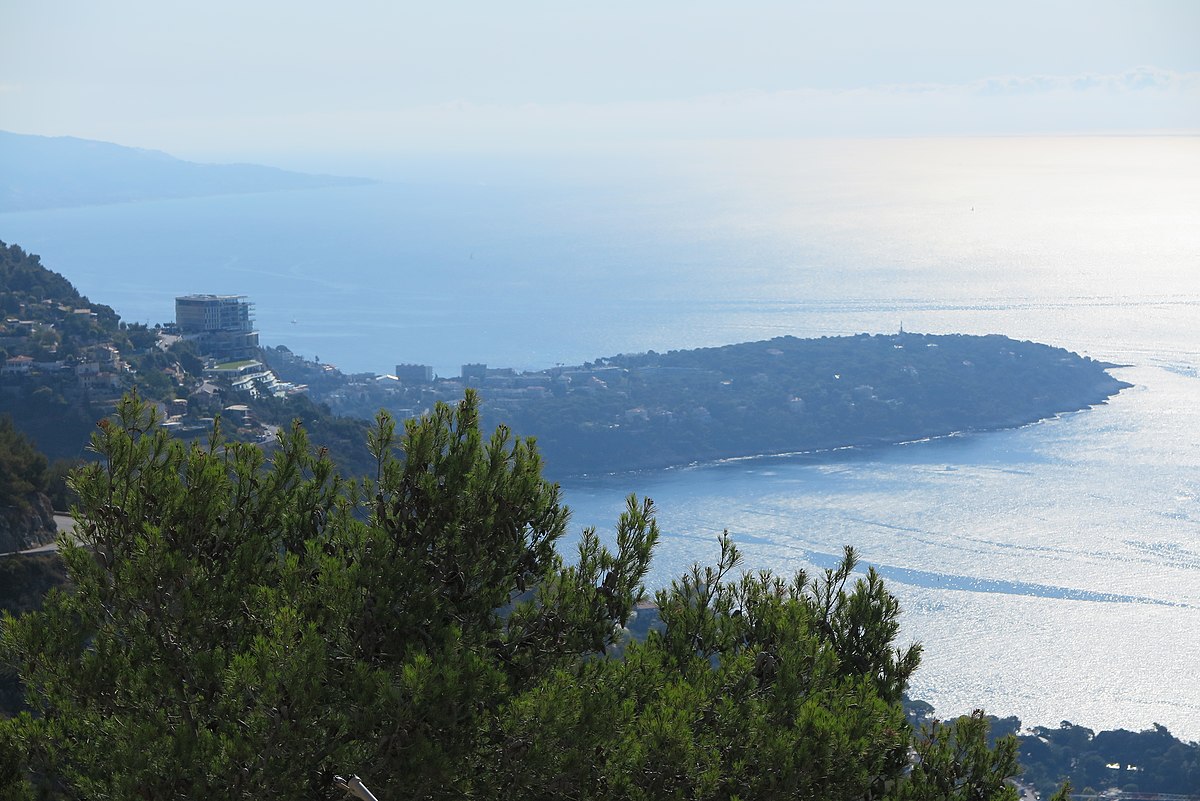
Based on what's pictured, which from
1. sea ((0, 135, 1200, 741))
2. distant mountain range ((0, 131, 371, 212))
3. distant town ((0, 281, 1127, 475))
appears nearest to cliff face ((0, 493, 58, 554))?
distant town ((0, 281, 1127, 475))

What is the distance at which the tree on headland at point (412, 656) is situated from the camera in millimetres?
2924

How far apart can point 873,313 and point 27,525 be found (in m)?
41.0

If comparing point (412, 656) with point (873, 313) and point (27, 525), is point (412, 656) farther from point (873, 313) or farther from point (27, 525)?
point (873, 313)

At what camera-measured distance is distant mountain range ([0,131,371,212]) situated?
87.6 metres

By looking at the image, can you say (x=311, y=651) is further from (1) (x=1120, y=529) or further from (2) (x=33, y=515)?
(1) (x=1120, y=529)

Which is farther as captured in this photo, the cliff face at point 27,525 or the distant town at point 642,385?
the distant town at point 642,385

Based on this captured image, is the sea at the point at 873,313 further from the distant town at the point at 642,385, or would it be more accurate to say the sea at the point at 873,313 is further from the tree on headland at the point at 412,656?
the tree on headland at the point at 412,656


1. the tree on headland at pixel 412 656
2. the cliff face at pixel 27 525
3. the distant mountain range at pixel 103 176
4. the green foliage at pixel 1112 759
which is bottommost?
the green foliage at pixel 1112 759

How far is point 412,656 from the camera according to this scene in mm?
3076

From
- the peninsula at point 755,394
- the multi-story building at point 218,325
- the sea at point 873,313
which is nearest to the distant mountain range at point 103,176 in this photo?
the sea at point 873,313

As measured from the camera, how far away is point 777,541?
22.6 meters

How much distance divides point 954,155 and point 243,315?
120933mm

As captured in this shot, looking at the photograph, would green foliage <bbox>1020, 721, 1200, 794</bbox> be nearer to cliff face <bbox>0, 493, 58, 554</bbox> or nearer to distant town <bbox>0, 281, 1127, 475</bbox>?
cliff face <bbox>0, 493, 58, 554</bbox>

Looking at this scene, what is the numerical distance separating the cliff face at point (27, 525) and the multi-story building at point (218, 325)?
1654 centimetres
